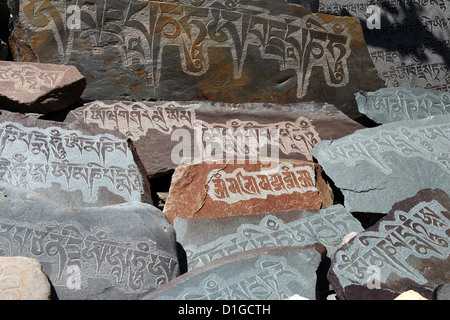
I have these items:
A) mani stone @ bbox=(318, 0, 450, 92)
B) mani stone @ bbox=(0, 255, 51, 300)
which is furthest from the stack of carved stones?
mani stone @ bbox=(318, 0, 450, 92)

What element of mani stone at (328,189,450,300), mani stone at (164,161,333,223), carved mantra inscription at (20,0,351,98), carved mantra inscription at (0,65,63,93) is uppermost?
carved mantra inscription at (20,0,351,98)

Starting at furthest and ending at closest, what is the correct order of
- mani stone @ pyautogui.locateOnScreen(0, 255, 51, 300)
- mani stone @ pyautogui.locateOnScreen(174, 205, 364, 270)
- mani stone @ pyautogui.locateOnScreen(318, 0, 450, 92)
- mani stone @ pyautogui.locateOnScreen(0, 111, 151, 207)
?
mani stone @ pyautogui.locateOnScreen(318, 0, 450, 92), mani stone @ pyautogui.locateOnScreen(0, 111, 151, 207), mani stone @ pyautogui.locateOnScreen(174, 205, 364, 270), mani stone @ pyautogui.locateOnScreen(0, 255, 51, 300)

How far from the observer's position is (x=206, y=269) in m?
2.64

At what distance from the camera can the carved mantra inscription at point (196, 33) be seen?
15.1 ft

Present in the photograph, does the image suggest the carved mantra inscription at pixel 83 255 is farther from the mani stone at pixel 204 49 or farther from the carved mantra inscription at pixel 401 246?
the mani stone at pixel 204 49

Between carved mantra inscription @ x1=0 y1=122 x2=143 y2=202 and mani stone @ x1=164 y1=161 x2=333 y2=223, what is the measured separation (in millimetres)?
290

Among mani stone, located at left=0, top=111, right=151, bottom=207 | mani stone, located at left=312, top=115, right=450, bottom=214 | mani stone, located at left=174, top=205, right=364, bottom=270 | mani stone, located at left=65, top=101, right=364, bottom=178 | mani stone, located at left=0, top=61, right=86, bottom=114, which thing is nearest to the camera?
mani stone, located at left=174, top=205, right=364, bottom=270

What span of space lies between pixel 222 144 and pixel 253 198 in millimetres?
680

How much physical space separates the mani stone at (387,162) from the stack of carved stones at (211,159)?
0.01 meters

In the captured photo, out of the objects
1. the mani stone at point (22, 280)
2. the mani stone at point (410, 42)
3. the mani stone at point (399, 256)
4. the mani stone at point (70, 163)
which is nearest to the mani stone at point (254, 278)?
the mani stone at point (399, 256)

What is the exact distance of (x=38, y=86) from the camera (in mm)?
4145

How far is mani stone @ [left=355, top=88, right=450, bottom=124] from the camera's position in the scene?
4879mm

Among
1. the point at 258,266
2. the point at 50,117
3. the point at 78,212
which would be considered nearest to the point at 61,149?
the point at 50,117

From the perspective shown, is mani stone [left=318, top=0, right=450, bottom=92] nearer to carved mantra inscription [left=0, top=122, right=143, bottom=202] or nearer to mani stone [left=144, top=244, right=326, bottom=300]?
carved mantra inscription [left=0, top=122, right=143, bottom=202]
